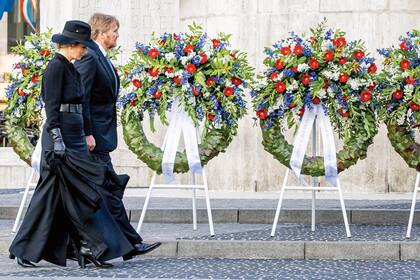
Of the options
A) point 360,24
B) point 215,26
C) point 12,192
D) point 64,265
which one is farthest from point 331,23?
point 64,265

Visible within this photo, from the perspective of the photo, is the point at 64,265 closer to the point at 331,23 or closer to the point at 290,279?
the point at 290,279

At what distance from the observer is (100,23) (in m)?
11.3

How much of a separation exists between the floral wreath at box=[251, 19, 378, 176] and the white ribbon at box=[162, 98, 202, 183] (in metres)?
0.68

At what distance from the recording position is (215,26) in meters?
19.2

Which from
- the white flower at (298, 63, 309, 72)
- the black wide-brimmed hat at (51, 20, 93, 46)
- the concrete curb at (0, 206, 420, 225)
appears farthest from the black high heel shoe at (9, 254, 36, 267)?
the concrete curb at (0, 206, 420, 225)

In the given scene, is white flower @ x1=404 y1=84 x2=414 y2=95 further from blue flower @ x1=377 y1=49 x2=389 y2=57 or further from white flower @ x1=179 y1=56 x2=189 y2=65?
white flower @ x1=179 y1=56 x2=189 y2=65

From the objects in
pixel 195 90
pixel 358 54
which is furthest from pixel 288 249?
pixel 358 54

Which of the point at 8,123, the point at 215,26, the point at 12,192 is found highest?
the point at 215,26

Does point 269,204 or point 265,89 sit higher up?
point 265,89

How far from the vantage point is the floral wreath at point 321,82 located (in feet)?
41.9

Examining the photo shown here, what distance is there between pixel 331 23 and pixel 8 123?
5.87 metres

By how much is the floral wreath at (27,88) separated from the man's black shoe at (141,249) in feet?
8.97

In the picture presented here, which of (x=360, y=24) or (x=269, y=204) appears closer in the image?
(x=269, y=204)

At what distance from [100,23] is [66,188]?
1.49 meters
